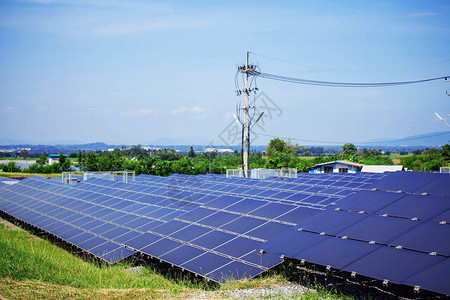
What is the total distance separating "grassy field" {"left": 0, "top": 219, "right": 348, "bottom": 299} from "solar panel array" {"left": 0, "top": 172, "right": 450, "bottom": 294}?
53 centimetres

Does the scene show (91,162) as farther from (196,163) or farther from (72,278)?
(72,278)

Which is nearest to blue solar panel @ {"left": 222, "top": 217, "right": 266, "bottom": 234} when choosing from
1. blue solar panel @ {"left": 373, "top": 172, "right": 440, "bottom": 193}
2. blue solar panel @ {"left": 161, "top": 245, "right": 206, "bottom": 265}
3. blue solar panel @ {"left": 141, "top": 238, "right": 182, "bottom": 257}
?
blue solar panel @ {"left": 161, "top": 245, "right": 206, "bottom": 265}

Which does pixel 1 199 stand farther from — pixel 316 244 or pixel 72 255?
pixel 316 244

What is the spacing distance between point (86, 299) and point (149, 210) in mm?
10404

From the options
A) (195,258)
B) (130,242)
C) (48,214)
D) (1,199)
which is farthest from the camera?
(1,199)

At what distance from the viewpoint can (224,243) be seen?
12.1 metres

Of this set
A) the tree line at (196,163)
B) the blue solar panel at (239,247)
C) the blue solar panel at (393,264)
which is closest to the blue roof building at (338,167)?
the tree line at (196,163)

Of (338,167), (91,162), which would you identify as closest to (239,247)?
(338,167)

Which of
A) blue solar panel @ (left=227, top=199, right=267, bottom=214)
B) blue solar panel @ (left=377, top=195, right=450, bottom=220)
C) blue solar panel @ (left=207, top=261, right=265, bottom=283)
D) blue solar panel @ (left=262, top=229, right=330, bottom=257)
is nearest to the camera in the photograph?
blue solar panel @ (left=377, top=195, right=450, bottom=220)

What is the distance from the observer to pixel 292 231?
1112cm

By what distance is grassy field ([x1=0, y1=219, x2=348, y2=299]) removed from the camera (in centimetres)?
937

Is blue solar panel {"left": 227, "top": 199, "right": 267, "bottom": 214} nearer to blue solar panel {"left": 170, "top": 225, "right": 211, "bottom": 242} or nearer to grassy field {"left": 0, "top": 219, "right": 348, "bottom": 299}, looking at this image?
blue solar panel {"left": 170, "top": 225, "right": 211, "bottom": 242}

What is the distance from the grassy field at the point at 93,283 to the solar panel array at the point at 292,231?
0.53m

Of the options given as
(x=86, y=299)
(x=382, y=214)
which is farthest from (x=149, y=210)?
(x=382, y=214)
